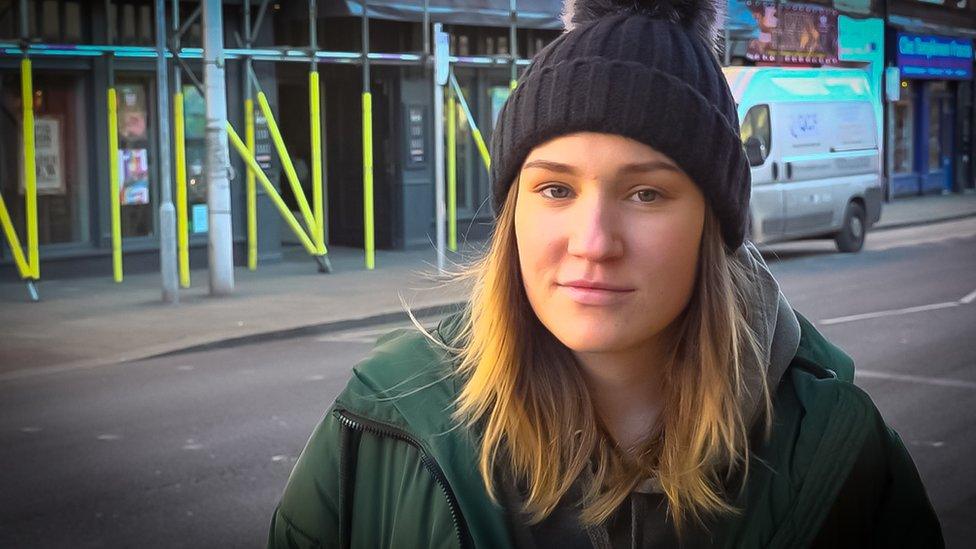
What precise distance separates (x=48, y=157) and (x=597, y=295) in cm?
1530

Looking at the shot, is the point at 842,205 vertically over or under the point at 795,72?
under

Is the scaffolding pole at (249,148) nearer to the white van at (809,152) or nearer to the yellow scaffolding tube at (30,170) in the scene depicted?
the yellow scaffolding tube at (30,170)

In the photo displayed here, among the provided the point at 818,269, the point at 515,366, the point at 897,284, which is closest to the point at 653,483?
the point at 515,366

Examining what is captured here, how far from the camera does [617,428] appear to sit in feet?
6.93

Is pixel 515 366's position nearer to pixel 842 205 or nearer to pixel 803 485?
pixel 803 485

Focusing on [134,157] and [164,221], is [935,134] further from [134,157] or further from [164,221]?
[164,221]

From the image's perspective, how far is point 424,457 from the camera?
6.39 feet

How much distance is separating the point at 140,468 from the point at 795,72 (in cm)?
1289

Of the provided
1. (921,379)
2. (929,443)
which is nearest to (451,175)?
(921,379)

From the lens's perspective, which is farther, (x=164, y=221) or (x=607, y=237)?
(x=164, y=221)

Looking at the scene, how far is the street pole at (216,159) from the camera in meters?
14.4

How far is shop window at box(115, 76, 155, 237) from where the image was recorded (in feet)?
55.3

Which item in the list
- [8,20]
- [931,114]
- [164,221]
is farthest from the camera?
[931,114]

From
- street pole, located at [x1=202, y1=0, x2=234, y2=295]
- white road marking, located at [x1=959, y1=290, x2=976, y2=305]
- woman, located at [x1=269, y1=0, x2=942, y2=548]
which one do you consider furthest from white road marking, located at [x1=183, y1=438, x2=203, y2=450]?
white road marking, located at [x1=959, y1=290, x2=976, y2=305]
